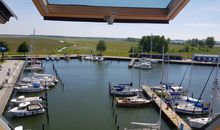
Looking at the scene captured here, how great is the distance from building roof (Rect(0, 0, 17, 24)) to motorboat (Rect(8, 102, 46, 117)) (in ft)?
42.2

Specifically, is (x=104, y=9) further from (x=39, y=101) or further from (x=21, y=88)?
(x=21, y=88)

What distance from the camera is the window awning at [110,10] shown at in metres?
1.95

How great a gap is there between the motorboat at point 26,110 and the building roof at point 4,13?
42.2 feet

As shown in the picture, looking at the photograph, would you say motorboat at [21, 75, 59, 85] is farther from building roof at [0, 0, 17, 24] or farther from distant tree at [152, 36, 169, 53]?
distant tree at [152, 36, 169, 53]

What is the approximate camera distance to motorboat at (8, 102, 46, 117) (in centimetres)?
1363

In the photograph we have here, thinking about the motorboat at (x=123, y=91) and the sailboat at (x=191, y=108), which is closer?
the sailboat at (x=191, y=108)

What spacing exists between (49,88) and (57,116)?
7735 millimetres

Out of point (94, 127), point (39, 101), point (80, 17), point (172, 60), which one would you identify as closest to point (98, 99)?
point (39, 101)

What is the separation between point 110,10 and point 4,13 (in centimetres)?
81

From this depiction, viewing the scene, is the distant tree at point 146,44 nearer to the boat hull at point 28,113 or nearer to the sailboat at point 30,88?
the sailboat at point 30,88

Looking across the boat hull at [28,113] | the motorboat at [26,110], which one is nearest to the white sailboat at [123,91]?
the motorboat at [26,110]

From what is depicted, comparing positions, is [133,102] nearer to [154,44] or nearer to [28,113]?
[28,113]

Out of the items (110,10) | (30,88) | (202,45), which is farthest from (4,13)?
(202,45)

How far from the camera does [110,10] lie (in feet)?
6.85
